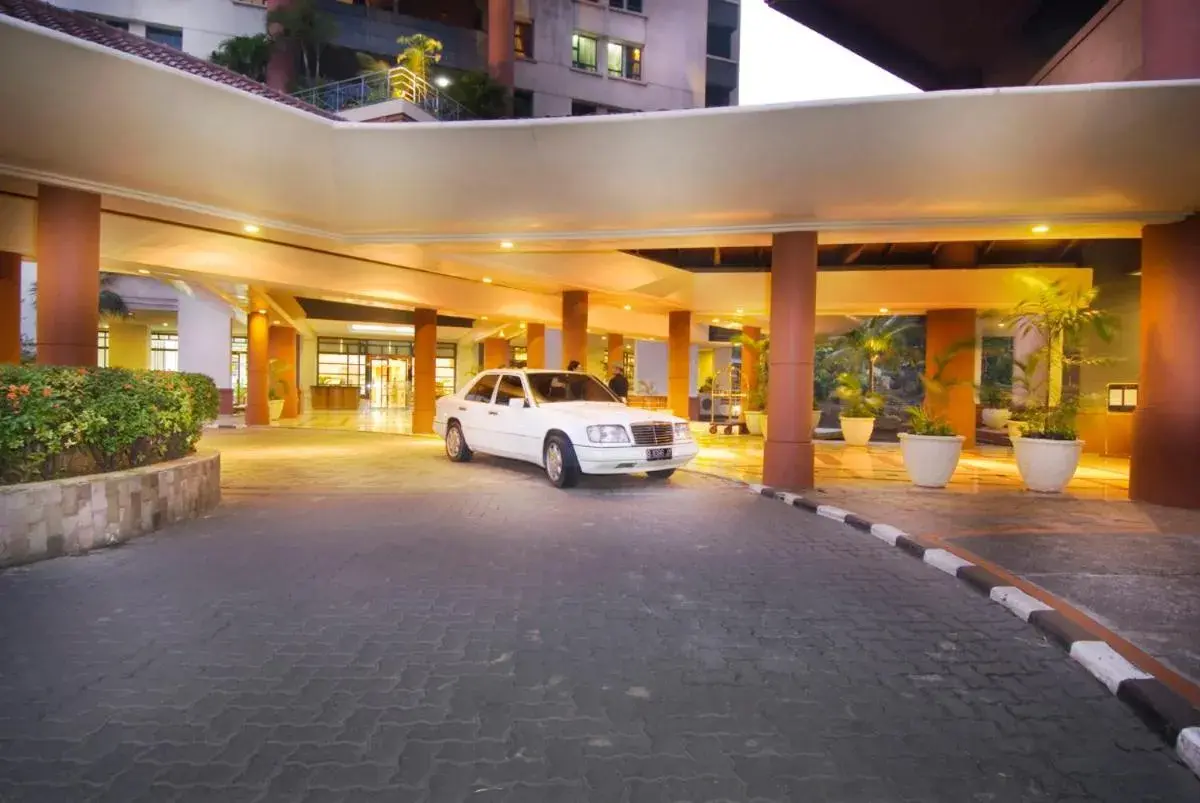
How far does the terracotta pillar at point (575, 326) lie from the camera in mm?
17844

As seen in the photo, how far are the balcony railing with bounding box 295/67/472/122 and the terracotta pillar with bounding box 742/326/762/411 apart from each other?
40.6ft

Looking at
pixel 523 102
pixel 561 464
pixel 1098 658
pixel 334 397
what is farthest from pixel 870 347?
pixel 334 397

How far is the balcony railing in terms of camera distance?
21.3m

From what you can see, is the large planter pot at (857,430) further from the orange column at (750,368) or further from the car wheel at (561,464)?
the car wheel at (561,464)

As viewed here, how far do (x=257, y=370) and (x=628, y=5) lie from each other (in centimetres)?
2541

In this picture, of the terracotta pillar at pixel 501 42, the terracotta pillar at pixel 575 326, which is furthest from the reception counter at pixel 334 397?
the terracotta pillar at pixel 575 326

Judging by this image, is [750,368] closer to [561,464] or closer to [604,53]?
[561,464]

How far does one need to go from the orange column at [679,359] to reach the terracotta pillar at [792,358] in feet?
38.6

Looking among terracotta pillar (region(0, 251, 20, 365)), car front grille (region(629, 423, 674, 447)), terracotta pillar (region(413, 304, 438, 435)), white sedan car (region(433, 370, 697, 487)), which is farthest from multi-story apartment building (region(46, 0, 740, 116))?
car front grille (region(629, 423, 674, 447))

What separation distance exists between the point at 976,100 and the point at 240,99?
8592 mm

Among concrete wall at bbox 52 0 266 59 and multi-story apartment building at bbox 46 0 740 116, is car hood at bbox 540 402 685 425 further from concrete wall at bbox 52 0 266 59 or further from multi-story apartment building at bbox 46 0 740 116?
concrete wall at bbox 52 0 266 59

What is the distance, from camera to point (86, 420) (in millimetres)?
6531

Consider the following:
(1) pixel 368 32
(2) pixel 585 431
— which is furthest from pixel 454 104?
(2) pixel 585 431

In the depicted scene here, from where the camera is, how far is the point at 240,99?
853 centimetres
